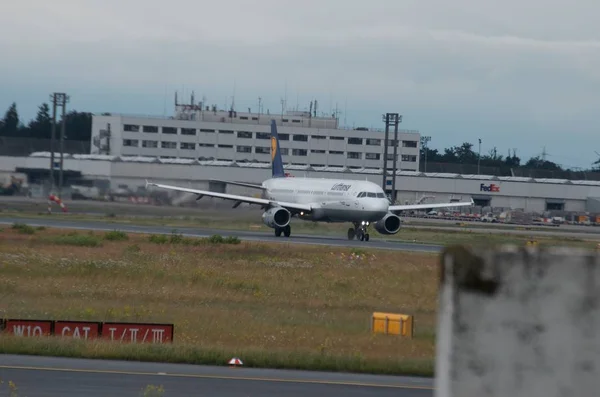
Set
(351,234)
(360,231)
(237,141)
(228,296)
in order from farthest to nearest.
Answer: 1. (237,141)
2. (351,234)
3. (360,231)
4. (228,296)

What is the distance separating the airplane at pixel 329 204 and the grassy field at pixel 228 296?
6.49 metres

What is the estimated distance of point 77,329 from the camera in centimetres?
2125

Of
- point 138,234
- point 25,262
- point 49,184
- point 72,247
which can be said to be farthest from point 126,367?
point 49,184

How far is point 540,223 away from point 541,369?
300 ft

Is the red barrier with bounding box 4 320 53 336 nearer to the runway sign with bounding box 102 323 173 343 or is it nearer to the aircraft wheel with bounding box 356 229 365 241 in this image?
the runway sign with bounding box 102 323 173 343

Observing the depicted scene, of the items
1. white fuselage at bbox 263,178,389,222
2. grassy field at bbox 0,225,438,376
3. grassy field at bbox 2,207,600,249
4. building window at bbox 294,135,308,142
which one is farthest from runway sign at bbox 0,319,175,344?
building window at bbox 294,135,308,142

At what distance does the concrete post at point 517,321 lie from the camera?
2.76 meters

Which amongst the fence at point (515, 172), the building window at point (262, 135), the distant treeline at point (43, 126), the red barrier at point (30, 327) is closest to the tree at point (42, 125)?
the distant treeline at point (43, 126)

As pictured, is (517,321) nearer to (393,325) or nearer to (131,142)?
(393,325)

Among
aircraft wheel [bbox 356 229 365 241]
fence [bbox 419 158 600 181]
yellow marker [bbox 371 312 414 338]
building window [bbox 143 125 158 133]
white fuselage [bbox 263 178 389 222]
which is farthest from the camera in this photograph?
fence [bbox 419 158 600 181]

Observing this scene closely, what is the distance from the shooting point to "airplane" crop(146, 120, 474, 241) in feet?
176

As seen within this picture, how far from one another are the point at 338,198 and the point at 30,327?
113 feet

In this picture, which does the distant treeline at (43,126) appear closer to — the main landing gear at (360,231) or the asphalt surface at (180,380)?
the main landing gear at (360,231)

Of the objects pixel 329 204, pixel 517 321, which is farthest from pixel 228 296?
pixel 517 321
